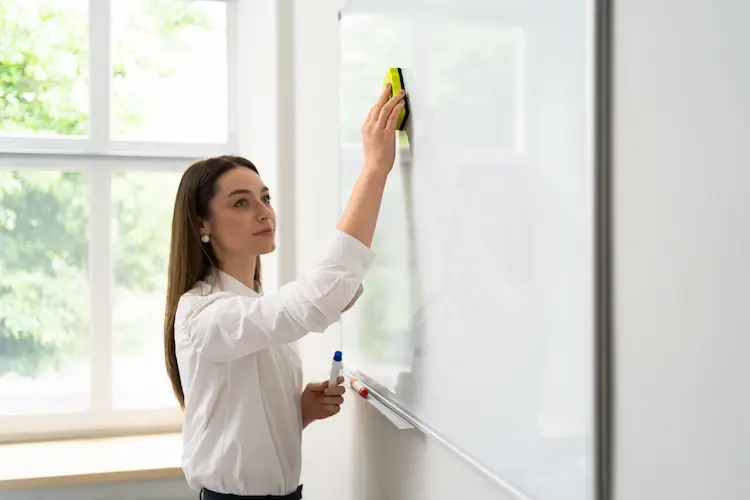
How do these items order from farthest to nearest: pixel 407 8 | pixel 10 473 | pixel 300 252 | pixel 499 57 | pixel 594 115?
pixel 10 473 < pixel 300 252 < pixel 407 8 < pixel 499 57 < pixel 594 115

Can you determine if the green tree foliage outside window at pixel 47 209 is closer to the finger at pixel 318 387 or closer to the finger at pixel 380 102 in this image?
the finger at pixel 318 387

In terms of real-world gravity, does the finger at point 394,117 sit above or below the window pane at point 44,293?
above

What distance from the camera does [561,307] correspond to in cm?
78

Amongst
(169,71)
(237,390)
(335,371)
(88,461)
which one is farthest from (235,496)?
(169,71)

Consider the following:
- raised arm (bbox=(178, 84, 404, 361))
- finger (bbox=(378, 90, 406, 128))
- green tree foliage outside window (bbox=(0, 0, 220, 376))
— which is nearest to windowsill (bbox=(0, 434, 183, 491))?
green tree foliage outside window (bbox=(0, 0, 220, 376))

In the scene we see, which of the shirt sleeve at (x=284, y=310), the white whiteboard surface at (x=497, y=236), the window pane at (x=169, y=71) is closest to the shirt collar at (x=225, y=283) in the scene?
the shirt sleeve at (x=284, y=310)

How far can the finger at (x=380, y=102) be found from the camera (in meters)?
1.27

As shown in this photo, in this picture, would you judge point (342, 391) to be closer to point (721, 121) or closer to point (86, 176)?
point (721, 121)

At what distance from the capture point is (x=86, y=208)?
9.56 ft

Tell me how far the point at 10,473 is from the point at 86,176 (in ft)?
3.85

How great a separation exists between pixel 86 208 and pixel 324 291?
2.07 meters

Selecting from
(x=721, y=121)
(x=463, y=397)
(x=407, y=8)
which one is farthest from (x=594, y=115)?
(x=407, y=8)

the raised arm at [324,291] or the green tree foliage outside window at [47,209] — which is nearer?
the raised arm at [324,291]

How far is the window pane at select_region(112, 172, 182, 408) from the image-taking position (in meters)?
2.95
